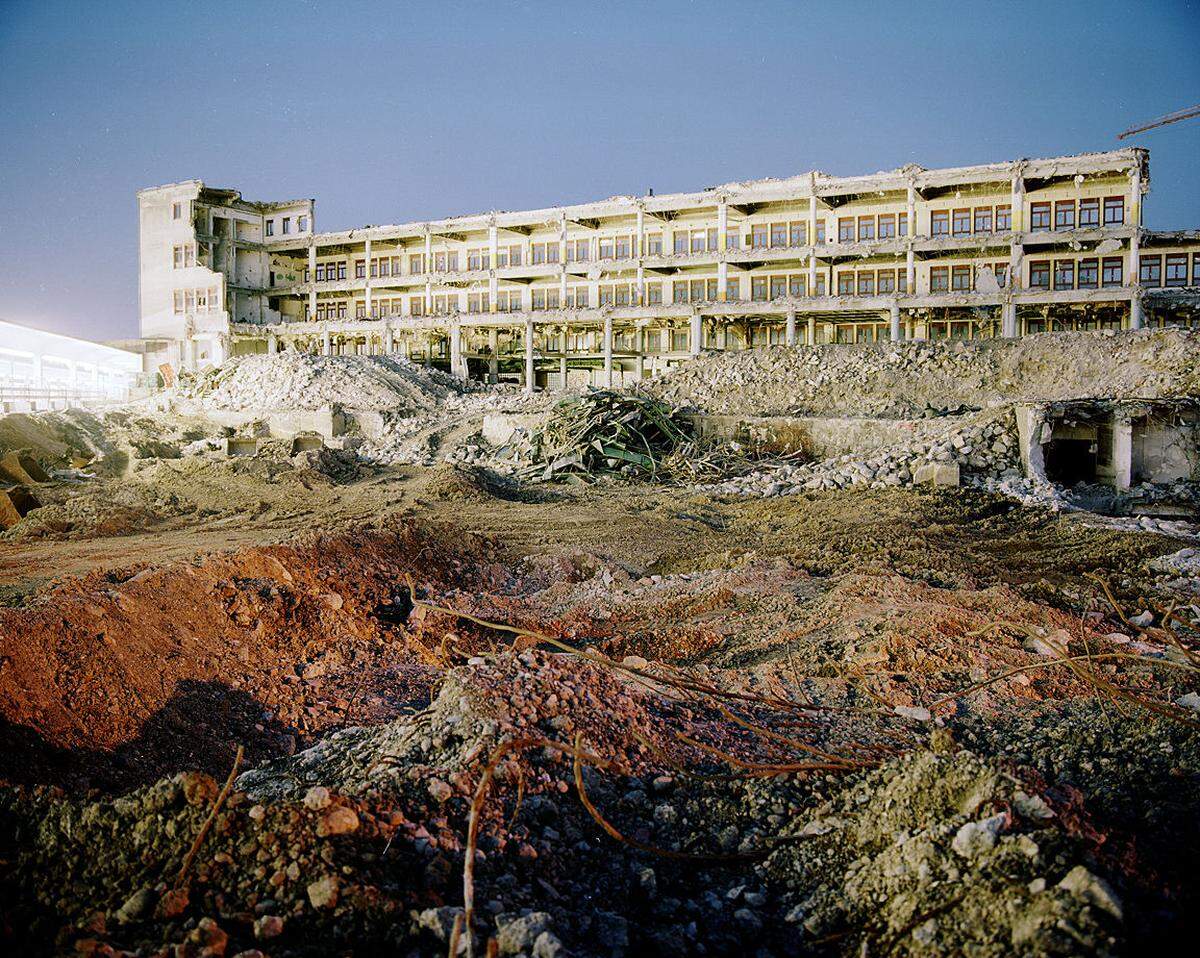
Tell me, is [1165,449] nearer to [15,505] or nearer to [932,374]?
[932,374]

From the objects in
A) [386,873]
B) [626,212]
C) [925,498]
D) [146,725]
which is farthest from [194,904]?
[626,212]

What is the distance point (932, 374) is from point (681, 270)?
22406 millimetres

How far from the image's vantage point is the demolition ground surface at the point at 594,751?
3.13 metres

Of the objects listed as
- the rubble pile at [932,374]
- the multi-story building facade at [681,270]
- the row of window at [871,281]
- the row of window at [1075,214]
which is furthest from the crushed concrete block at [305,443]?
the row of window at [1075,214]

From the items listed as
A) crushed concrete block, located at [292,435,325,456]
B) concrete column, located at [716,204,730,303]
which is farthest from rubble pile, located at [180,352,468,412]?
→ concrete column, located at [716,204,730,303]

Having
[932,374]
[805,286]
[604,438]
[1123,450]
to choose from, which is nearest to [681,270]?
[805,286]

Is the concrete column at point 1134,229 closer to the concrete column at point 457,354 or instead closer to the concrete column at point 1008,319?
the concrete column at point 1008,319

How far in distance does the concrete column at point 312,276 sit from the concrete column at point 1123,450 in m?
54.8

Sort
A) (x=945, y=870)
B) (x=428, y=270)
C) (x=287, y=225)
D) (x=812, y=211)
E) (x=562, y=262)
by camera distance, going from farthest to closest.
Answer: (x=287, y=225) → (x=428, y=270) → (x=562, y=262) → (x=812, y=211) → (x=945, y=870)

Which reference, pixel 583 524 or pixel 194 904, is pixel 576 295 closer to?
pixel 583 524

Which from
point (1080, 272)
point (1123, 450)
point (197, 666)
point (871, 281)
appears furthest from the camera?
point (871, 281)

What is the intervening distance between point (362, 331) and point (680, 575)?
163 feet

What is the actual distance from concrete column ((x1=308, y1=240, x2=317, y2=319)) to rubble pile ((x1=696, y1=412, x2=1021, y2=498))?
160 feet

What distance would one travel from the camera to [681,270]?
51.7 meters
